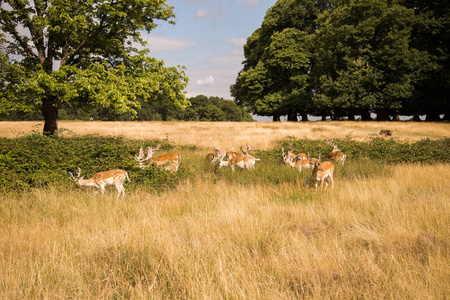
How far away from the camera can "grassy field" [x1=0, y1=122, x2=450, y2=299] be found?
2.69 meters

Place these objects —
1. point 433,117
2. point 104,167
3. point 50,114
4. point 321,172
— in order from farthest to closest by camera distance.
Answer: point 433,117
point 50,114
point 104,167
point 321,172

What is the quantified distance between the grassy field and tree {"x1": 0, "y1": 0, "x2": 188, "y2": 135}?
20.5 ft

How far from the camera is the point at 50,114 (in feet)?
42.5

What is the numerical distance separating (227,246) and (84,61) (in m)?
13.0

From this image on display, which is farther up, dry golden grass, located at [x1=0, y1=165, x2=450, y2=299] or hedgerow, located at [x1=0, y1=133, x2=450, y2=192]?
hedgerow, located at [x1=0, y1=133, x2=450, y2=192]

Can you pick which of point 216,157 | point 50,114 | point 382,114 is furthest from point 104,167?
point 382,114

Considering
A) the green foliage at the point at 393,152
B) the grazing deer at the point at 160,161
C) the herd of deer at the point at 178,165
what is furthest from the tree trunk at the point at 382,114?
the grazing deer at the point at 160,161

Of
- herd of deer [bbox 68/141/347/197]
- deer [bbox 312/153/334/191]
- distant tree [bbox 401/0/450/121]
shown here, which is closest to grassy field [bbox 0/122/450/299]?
herd of deer [bbox 68/141/347/197]

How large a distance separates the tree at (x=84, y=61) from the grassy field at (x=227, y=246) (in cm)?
624

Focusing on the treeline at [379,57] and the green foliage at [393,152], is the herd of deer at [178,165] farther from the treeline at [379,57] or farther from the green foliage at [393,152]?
the treeline at [379,57]

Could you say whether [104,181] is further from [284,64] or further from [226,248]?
[284,64]

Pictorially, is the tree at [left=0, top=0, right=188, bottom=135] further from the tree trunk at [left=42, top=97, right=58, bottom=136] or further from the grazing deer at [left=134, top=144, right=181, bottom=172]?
the grazing deer at [left=134, top=144, right=181, bottom=172]

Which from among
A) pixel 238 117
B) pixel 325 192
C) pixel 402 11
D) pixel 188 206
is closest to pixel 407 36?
pixel 402 11

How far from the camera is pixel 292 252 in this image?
3367 mm
